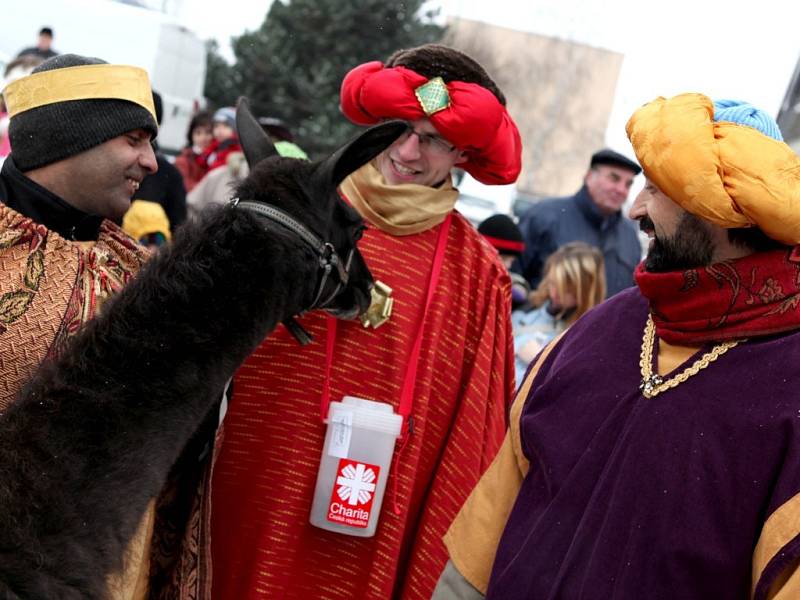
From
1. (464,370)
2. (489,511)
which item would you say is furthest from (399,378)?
(489,511)

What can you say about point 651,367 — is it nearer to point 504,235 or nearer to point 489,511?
point 489,511

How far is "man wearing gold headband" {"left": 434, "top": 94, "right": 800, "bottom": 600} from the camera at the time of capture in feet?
7.47

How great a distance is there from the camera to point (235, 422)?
3764 millimetres

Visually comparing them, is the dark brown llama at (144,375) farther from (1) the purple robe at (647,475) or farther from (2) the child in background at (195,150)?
(2) the child in background at (195,150)

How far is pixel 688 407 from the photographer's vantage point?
2398mm

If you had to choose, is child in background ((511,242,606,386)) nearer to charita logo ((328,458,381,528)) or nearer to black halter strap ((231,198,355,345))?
Answer: charita logo ((328,458,381,528))

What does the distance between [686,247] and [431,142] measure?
63.5 inches

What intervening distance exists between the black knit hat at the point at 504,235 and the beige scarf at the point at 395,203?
3.12m

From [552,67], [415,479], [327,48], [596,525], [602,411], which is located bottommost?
[415,479]

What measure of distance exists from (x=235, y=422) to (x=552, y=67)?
145 feet

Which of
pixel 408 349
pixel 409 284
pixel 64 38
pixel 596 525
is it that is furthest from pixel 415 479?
pixel 64 38

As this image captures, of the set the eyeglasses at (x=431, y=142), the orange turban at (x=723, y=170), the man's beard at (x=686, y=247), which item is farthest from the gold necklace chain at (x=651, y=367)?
the eyeglasses at (x=431, y=142)

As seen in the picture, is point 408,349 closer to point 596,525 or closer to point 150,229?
point 596,525

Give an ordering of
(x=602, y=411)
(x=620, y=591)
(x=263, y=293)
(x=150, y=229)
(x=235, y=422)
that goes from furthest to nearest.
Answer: (x=150, y=229) → (x=235, y=422) → (x=263, y=293) → (x=602, y=411) → (x=620, y=591)
